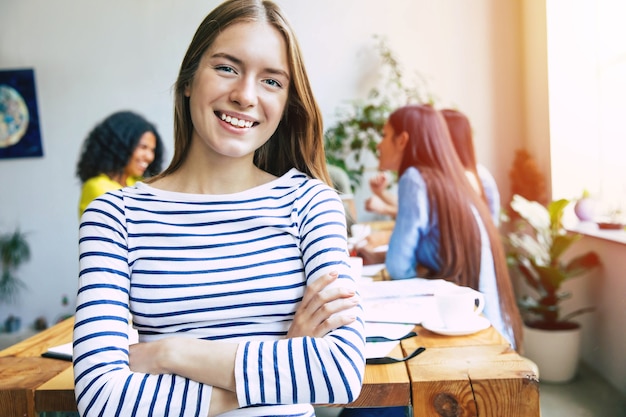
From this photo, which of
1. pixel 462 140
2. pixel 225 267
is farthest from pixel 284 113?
pixel 462 140

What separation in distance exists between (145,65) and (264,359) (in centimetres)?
397

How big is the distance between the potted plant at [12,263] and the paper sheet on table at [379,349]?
4.05 m

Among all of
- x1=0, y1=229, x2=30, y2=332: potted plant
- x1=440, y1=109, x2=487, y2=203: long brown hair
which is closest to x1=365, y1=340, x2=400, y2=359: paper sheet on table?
x1=440, y1=109, x2=487, y2=203: long brown hair

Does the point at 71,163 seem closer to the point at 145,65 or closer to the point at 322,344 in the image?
the point at 145,65

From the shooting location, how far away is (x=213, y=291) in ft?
2.85

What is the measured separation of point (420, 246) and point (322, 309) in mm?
1130

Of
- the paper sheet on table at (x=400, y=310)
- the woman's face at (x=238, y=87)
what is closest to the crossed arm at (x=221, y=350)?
the woman's face at (x=238, y=87)

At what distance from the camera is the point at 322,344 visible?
811mm

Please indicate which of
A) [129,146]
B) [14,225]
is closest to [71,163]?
[14,225]

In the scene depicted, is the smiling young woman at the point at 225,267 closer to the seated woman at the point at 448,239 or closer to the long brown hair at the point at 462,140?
the seated woman at the point at 448,239

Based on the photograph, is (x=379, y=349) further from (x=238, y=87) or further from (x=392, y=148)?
(x=392, y=148)

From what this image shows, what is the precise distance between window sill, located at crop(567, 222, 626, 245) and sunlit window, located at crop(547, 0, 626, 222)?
0.11 meters

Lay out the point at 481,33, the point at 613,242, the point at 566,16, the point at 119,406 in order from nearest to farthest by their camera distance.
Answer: the point at 119,406 → the point at 613,242 → the point at 566,16 → the point at 481,33

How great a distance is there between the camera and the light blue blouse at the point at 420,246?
6.08 feet
